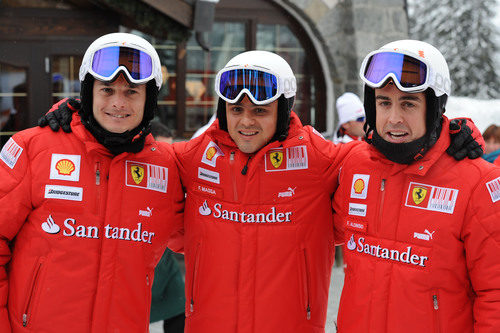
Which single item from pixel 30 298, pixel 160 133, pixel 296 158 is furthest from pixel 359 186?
pixel 160 133

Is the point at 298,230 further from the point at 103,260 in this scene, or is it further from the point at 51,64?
the point at 51,64

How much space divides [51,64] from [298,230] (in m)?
4.96

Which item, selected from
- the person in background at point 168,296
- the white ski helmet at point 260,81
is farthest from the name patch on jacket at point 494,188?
the person in background at point 168,296

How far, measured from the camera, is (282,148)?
9.82 feet

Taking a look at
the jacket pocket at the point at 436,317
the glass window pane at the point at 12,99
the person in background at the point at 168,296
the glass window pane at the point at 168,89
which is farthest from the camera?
the glass window pane at the point at 168,89

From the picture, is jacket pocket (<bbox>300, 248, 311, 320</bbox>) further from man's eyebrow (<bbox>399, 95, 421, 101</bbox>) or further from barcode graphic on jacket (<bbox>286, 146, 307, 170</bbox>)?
man's eyebrow (<bbox>399, 95, 421, 101</bbox>)

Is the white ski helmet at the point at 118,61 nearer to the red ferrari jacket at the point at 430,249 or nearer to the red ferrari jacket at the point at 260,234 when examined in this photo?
the red ferrari jacket at the point at 260,234

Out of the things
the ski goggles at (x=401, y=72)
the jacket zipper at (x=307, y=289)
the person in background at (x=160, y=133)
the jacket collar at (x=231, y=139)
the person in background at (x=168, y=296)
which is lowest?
the person in background at (x=168, y=296)

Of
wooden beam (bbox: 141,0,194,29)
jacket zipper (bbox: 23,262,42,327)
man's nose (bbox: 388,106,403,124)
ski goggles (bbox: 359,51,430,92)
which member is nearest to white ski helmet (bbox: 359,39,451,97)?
ski goggles (bbox: 359,51,430,92)

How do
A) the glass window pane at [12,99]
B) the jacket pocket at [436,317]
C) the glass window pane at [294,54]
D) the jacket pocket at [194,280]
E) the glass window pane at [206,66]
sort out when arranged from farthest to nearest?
the glass window pane at [294,54], the glass window pane at [206,66], the glass window pane at [12,99], the jacket pocket at [194,280], the jacket pocket at [436,317]

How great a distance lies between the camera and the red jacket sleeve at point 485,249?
2.33 meters

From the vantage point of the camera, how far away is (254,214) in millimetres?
2900

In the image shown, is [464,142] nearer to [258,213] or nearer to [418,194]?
[418,194]

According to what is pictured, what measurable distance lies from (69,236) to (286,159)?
45.1 inches
